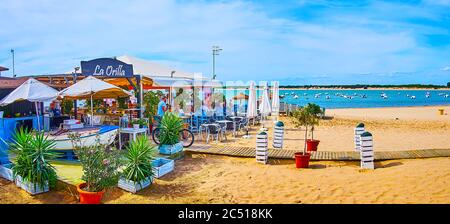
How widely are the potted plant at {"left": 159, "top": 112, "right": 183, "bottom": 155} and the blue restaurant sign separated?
7.73 feet

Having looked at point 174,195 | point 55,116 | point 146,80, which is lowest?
point 174,195

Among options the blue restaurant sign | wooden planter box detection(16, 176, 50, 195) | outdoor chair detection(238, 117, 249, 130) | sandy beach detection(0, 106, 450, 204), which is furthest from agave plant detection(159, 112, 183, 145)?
outdoor chair detection(238, 117, 249, 130)

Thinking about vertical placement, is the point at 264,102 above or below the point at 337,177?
above

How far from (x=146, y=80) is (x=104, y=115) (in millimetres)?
1888

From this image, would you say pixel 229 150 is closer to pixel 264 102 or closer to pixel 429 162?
pixel 429 162

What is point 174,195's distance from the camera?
6.27m

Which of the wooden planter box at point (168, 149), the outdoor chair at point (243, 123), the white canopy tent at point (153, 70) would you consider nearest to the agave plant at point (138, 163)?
the wooden planter box at point (168, 149)

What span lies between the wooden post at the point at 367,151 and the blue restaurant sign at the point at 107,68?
22.4 feet

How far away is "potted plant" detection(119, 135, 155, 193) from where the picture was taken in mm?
6387

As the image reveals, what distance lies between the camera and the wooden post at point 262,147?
8.50 metres

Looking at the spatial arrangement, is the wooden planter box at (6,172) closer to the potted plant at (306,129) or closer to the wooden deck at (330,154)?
the wooden deck at (330,154)
